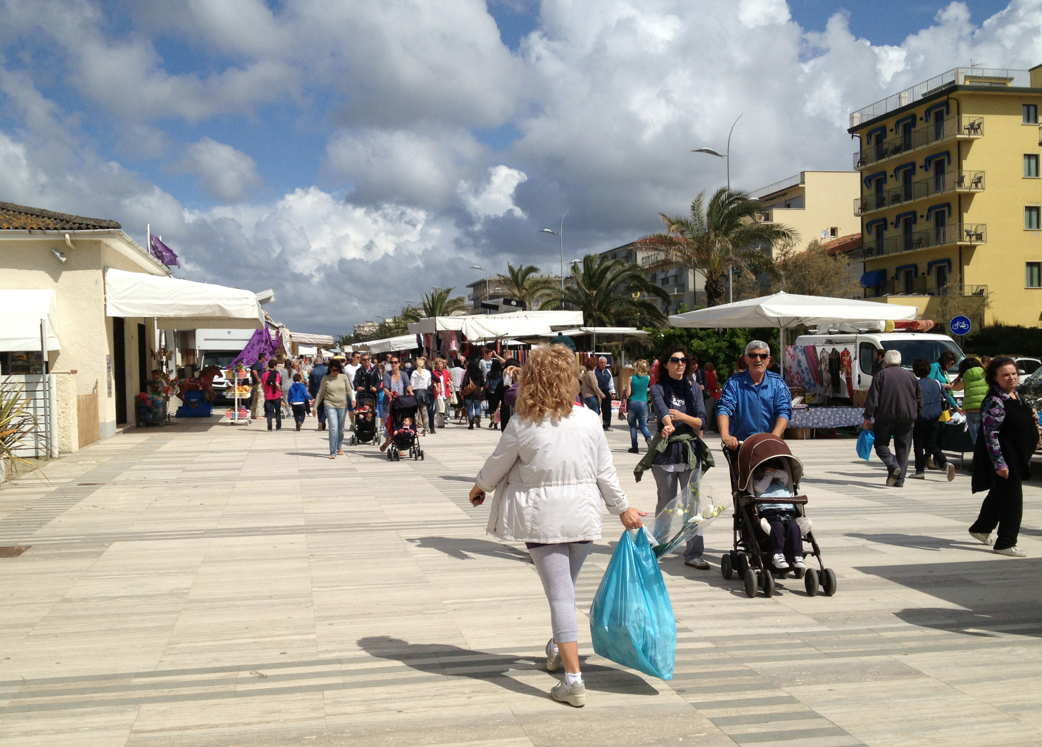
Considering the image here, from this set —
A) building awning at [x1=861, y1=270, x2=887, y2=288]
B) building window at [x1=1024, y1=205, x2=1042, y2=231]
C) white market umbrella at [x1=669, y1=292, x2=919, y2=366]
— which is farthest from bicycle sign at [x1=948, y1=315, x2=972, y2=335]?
building awning at [x1=861, y1=270, x2=887, y2=288]

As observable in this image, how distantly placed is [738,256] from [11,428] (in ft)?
91.9

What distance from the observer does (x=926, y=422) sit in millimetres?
13062

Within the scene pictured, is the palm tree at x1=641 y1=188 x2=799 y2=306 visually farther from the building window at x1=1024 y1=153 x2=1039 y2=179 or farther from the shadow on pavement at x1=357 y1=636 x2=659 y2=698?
the shadow on pavement at x1=357 y1=636 x2=659 y2=698

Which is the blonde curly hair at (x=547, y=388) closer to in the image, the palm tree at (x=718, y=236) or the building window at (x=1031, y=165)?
the palm tree at (x=718, y=236)

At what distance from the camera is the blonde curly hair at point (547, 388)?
4.55m

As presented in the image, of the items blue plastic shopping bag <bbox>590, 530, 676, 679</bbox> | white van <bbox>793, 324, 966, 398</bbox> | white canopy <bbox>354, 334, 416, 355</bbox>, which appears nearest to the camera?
blue plastic shopping bag <bbox>590, 530, 676, 679</bbox>

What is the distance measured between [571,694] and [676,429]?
12.1ft

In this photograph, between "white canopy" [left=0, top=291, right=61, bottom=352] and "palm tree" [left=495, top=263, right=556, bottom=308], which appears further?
"palm tree" [left=495, top=263, right=556, bottom=308]

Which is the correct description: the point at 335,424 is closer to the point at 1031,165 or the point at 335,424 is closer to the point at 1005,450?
the point at 1005,450

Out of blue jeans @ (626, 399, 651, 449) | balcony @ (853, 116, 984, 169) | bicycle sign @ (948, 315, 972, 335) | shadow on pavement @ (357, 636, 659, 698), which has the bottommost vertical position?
shadow on pavement @ (357, 636, 659, 698)

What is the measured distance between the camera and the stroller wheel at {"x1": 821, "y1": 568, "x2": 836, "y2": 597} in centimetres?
648

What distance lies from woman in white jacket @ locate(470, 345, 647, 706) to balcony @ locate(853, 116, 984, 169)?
5125 centimetres

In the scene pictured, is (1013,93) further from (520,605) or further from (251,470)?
(520,605)

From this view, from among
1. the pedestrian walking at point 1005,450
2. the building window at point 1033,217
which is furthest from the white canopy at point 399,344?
the pedestrian walking at point 1005,450
